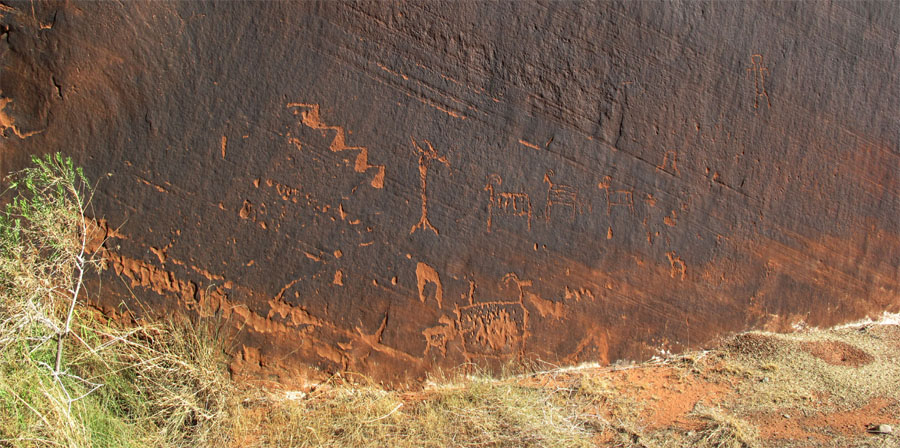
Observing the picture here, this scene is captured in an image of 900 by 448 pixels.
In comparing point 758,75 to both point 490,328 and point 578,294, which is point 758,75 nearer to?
point 578,294

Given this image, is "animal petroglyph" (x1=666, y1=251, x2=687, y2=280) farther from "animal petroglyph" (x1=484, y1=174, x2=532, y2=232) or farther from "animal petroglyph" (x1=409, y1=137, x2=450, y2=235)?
"animal petroglyph" (x1=409, y1=137, x2=450, y2=235)

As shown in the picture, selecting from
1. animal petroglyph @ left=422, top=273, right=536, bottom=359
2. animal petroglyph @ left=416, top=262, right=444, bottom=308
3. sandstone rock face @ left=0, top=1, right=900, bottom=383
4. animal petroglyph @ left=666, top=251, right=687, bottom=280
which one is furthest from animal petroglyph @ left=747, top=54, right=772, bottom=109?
animal petroglyph @ left=416, top=262, right=444, bottom=308

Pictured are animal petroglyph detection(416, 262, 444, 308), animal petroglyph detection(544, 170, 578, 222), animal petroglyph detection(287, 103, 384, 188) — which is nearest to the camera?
animal petroglyph detection(287, 103, 384, 188)

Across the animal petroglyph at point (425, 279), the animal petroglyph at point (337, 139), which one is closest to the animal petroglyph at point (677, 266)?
the animal petroglyph at point (425, 279)

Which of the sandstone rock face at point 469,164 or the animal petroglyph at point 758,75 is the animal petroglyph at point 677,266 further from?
the animal petroglyph at point 758,75

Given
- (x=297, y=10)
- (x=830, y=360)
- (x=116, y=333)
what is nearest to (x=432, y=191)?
(x=297, y=10)

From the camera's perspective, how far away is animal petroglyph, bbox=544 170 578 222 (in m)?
3.26

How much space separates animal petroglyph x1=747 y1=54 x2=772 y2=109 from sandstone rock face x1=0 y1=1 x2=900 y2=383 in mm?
12

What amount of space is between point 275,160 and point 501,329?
125cm

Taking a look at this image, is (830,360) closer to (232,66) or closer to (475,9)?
(475,9)

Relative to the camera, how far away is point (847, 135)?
3.77 m

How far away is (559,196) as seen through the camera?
3275 millimetres

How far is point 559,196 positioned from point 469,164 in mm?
462

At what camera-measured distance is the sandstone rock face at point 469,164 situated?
2.84 metres
